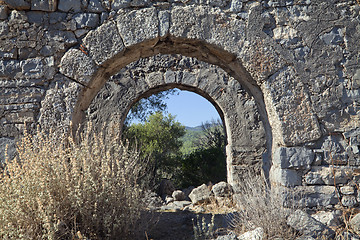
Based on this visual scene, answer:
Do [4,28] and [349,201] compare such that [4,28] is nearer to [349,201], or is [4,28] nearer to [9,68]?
[9,68]

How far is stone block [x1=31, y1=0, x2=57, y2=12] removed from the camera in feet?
10.9

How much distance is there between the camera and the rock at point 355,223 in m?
2.89

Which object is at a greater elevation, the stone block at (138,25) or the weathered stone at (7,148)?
the stone block at (138,25)

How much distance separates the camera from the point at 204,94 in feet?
23.2

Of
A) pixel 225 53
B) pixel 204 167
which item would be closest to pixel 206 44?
pixel 225 53

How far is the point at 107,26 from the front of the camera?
331 centimetres

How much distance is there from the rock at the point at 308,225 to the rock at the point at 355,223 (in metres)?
0.23

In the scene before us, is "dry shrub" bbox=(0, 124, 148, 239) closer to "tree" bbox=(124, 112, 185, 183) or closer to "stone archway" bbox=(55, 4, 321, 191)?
"stone archway" bbox=(55, 4, 321, 191)

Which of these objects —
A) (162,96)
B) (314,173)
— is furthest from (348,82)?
(162,96)

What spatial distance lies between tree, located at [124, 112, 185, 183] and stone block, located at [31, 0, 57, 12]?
7435mm

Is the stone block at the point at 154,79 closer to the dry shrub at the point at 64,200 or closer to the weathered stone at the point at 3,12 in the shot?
the weathered stone at the point at 3,12

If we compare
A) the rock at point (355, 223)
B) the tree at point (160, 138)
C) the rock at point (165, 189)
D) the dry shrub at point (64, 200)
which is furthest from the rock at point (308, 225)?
the tree at point (160, 138)

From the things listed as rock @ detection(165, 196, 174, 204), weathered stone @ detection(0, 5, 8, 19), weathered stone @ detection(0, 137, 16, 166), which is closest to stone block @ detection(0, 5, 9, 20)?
weathered stone @ detection(0, 5, 8, 19)

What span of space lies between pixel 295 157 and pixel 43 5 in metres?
3.10
